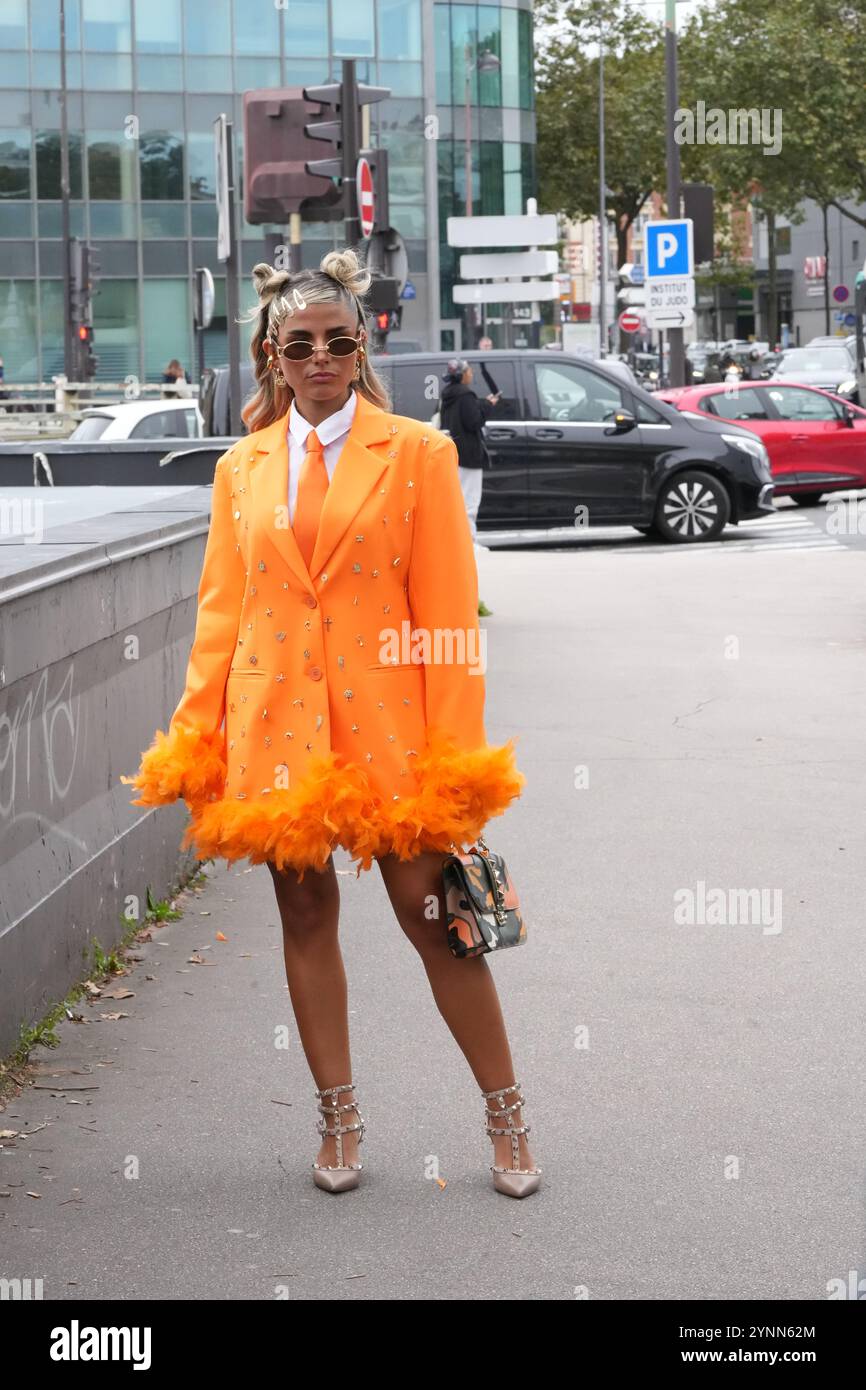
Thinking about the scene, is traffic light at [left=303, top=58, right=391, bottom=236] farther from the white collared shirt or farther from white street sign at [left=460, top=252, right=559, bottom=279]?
white street sign at [left=460, top=252, right=559, bottom=279]

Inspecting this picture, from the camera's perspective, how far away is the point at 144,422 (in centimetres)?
2002

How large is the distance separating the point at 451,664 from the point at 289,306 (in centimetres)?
77

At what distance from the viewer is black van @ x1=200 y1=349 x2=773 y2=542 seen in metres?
19.9

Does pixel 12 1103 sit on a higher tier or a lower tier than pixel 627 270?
lower

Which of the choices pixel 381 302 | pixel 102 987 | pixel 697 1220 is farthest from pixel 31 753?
pixel 381 302

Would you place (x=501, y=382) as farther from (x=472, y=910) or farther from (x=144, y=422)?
(x=472, y=910)

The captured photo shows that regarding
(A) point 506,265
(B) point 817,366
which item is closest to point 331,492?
(A) point 506,265

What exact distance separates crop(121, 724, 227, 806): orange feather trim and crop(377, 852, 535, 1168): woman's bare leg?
1.23ft

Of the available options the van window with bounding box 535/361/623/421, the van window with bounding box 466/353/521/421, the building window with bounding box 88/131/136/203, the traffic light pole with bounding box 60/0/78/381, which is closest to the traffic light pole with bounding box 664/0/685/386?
the van window with bounding box 535/361/623/421

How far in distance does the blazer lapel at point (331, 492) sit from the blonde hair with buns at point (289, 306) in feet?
0.58

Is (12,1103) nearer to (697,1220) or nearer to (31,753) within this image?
(31,753)

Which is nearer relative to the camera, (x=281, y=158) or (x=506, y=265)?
(x=281, y=158)

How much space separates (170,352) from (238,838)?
4560 cm

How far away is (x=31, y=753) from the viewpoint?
520 cm
